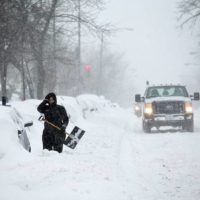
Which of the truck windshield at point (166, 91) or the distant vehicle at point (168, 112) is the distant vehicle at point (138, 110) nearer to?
Answer: the truck windshield at point (166, 91)

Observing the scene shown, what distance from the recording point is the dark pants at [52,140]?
12.8 metres

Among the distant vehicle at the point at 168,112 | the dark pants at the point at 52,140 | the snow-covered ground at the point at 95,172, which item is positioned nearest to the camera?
the snow-covered ground at the point at 95,172

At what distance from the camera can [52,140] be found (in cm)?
1286

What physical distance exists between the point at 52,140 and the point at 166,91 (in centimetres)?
1079

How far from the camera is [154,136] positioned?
66.7 feet

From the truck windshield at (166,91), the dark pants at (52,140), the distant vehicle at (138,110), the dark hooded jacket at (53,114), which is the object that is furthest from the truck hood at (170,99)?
the distant vehicle at (138,110)

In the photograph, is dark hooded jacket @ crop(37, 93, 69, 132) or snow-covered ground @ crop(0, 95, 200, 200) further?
dark hooded jacket @ crop(37, 93, 69, 132)

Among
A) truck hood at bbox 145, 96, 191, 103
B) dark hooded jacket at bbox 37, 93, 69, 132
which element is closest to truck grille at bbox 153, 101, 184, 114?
truck hood at bbox 145, 96, 191, 103

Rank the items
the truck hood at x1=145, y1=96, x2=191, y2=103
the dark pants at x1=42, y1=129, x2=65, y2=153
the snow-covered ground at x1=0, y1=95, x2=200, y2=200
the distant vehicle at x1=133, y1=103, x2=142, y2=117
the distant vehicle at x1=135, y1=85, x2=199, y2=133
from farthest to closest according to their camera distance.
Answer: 1. the distant vehicle at x1=133, y1=103, x2=142, y2=117
2. the truck hood at x1=145, y1=96, x2=191, y2=103
3. the distant vehicle at x1=135, y1=85, x2=199, y2=133
4. the dark pants at x1=42, y1=129, x2=65, y2=153
5. the snow-covered ground at x1=0, y1=95, x2=200, y2=200

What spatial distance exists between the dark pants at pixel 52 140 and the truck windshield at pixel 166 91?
10426 mm

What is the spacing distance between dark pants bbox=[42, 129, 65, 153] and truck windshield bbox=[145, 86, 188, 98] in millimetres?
10426

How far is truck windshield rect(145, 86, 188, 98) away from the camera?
75.5 ft

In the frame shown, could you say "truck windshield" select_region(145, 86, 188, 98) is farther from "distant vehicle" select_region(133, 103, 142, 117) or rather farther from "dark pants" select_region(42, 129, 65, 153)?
"distant vehicle" select_region(133, 103, 142, 117)

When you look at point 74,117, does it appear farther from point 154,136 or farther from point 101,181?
point 101,181
